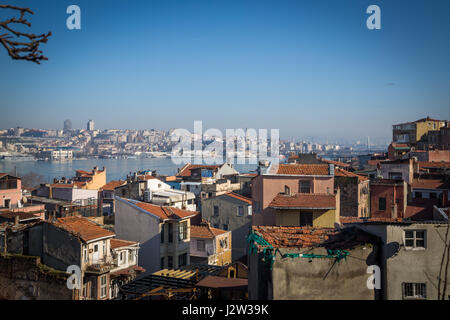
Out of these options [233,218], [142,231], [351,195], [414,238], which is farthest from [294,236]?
[233,218]

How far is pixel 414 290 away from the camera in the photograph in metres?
4.96

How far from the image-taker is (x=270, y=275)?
4961 millimetres

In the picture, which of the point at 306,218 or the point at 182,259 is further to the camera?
the point at 182,259

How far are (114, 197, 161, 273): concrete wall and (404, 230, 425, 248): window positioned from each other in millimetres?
8627

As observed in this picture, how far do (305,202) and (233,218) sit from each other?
868cm

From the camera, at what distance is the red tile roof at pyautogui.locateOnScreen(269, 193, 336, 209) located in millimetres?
9500

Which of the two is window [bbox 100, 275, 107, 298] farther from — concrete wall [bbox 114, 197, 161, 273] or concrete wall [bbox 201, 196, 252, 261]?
concrete wall [bbox 201, 196, 252, 261]

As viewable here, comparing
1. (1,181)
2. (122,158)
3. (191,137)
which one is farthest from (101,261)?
(191,137)

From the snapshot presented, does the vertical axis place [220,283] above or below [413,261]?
below

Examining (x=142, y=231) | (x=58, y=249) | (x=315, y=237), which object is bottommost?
(x=142, y=231)

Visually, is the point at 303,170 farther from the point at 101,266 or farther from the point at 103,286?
the point at 103,286

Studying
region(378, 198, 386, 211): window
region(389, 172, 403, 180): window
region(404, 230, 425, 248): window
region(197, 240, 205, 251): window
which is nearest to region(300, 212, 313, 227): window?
region(404, 230, 425, 248): window

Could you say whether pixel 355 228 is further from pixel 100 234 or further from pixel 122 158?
pixel 122 158
